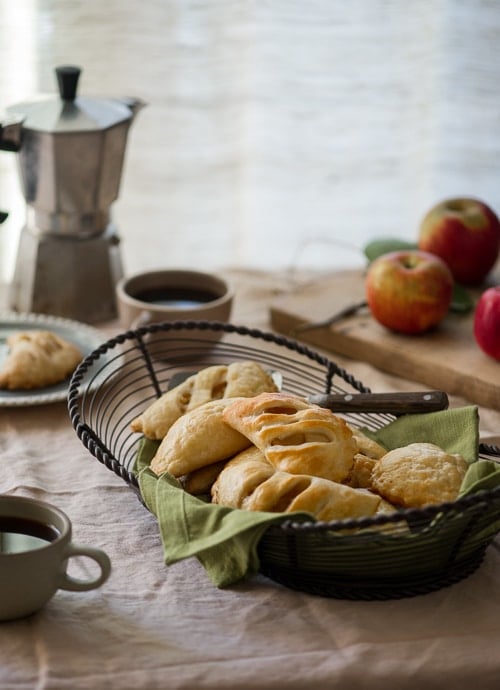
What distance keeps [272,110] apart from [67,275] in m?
0.73

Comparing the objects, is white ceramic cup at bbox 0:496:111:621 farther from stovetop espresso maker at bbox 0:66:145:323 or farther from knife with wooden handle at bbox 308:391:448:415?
stovetop espresso maker at bbox 0:66:145:323

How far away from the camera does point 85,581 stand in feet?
2.53

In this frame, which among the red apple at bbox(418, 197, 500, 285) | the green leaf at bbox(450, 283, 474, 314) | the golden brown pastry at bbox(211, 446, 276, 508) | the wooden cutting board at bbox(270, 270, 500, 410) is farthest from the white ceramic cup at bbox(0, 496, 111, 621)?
the red apple at bbox(418, 197, 500, 285)

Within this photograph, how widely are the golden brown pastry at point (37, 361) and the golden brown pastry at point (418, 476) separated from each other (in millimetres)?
485

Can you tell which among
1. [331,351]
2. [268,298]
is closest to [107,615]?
[331,351]

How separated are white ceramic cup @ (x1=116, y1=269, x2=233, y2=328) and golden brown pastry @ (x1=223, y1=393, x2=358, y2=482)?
1.44ft

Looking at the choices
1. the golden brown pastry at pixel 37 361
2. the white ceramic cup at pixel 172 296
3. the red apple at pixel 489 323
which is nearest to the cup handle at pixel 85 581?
the golden brown pastry at pixel 37 361

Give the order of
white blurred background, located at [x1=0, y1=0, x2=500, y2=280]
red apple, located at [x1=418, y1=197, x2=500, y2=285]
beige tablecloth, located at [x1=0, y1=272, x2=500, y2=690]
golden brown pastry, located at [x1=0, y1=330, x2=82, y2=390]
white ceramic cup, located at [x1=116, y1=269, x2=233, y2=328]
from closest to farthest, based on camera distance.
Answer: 1. beige tablecloth, located at [x1=0, y1=272, x2=500, y2=690]
2. golden brown pastry, located at [x1=0, y1=330, x2=82, y2=390]
3. white ceramic cup, located at [x1=116, y1=269, x2=233, y2=328]
4. red apple, located at [x1=418, y1=197, x2=500, y2=285]
5. white blurred background, located at [x1=0, y1=0, x2=500, y2=280]

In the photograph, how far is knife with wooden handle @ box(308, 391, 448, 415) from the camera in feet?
3.14

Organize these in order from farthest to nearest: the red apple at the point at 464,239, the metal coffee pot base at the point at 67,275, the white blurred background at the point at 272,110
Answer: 1. the white blurred background at the point at 272,110
2. the red apple at the point at 464,239
3. the metal coffee pot base at the point at 67,275

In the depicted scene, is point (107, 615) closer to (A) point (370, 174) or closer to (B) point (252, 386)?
(B) point (252, 386)

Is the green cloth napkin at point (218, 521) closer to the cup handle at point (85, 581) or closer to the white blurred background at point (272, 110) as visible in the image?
the cup handle at point (85, 581)

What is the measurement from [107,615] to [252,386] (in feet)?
1.01

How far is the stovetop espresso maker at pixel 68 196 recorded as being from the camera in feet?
4.44
